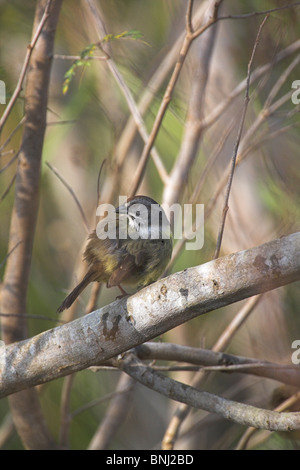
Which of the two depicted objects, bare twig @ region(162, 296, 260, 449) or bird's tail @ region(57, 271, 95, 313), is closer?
bird's tail @ region(57, 271, 95, 313)

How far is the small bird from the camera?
1906 mm

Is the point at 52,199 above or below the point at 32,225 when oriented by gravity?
above

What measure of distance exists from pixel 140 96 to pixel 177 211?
1010mm

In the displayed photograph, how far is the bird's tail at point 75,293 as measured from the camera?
1822 mm

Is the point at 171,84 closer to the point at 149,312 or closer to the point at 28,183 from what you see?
the point at 28,183

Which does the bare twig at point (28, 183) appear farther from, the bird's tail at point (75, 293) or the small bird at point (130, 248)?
the bird's tail at point (75, 293)

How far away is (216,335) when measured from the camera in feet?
10.2

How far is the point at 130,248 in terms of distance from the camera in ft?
6.37

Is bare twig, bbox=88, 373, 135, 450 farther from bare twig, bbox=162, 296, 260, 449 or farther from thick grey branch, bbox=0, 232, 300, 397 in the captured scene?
thick grey branch, bbox=0, 232, 300, 397

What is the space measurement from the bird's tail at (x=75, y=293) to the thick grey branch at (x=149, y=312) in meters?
0.18

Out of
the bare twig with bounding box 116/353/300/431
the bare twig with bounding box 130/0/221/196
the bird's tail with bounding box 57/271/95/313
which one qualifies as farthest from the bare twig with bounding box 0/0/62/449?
the bare twig with bounding box 116/353/300/431

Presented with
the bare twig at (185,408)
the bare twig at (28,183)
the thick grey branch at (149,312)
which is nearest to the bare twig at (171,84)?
the bare twig at (28,183)
